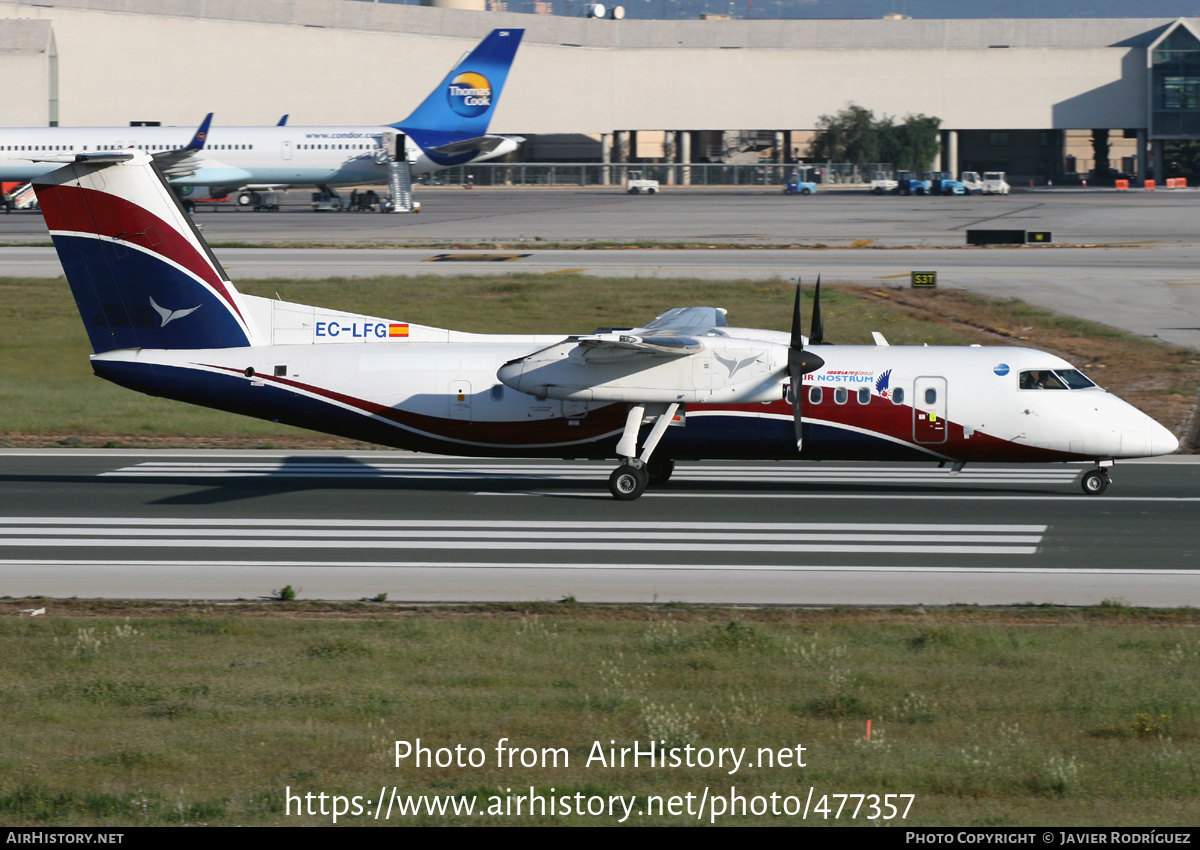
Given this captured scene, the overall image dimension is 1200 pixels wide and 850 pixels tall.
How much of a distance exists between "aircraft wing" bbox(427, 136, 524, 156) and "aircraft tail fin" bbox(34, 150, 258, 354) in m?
70.1

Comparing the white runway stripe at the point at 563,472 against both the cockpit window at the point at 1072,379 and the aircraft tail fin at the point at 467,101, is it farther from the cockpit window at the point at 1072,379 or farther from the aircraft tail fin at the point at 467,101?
the aircraft tail fin at the point at 467,101

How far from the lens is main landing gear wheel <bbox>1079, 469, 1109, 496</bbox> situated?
79.8 ft

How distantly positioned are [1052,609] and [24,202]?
292 feet

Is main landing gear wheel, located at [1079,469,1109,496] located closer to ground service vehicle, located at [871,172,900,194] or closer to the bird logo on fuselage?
the bird logo on fuselage

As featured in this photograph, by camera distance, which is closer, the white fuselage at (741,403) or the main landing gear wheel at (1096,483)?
the white fuselage at (741,403)

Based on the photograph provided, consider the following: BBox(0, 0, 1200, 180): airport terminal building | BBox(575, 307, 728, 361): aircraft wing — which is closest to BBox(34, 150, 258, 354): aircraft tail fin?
BBox(575, 307, 728, 361): aircraft wing

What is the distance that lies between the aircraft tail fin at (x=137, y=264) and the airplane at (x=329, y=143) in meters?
70.0

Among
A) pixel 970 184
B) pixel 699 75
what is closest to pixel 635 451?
pixel 970 184

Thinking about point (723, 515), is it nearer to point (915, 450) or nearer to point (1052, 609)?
point (915, 450)

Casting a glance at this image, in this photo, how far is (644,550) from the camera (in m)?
20.4

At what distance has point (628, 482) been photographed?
944 inches

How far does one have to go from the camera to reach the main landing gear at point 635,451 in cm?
2342

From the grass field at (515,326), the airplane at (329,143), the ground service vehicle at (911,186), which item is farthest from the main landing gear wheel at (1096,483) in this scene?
the ground service vehicle at (911,186)
